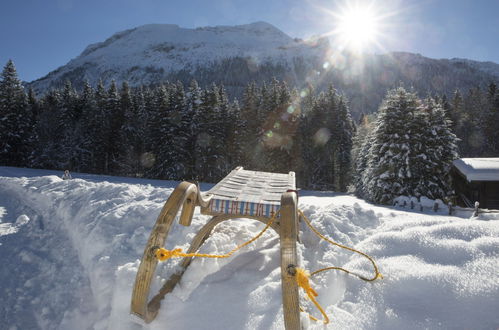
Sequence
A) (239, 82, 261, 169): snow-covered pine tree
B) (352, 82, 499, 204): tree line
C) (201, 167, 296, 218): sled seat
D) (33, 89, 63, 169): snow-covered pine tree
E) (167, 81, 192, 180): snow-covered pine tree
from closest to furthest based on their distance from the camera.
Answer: (201, 167, 296, 218): sled seat
(352, 82, 499, 204): tree line
(167, 81, 192, 180): snow-covered pine tree
(239, 82, 261, 169): snow-covered pine tree
(33, 89, 63, 169): snow-covered pine tree

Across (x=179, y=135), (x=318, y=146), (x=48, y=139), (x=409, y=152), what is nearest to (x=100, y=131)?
(x=48, y=139)

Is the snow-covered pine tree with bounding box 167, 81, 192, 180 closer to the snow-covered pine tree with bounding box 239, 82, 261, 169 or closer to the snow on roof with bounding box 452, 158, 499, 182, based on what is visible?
the snow-covered pine tree with bounding box 239, 82, 261, 169

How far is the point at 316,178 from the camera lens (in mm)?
31719

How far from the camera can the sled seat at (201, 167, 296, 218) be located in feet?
12.1

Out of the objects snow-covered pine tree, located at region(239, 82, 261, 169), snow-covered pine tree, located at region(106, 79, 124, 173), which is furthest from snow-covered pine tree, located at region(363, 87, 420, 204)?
snow-covered pine tree, located at region(106, 79, 124, 173)

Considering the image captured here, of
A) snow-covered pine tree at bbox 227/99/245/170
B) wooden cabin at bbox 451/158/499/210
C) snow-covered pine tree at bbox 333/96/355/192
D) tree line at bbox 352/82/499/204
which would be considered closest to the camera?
wooden cabin at bbox 451/158/499/210

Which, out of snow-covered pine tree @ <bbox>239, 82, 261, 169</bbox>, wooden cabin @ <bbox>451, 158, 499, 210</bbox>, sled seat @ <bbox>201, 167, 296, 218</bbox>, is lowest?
wooden cabin @ <bbox>451, 158, 499, 210</bbox>

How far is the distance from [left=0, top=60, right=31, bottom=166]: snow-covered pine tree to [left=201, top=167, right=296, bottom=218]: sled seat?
34161 mm

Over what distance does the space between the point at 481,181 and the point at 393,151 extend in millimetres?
4355

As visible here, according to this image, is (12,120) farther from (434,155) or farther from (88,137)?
(434,155)

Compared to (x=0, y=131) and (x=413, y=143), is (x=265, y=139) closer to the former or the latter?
(x=413, y=143)

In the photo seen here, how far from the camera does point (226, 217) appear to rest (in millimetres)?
3811

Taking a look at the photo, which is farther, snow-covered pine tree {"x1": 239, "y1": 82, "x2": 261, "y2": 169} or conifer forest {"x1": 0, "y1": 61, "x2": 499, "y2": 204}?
snow-covered pine tree {"x1": 239, "y1": 82, "x2": 261, "y2": 169}

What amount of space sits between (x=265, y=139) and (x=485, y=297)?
26.0 meters
